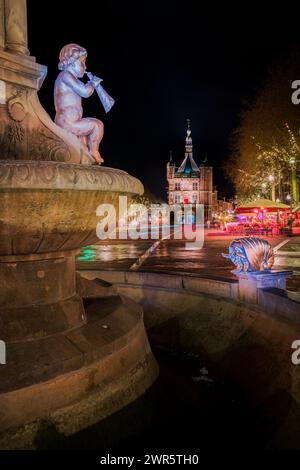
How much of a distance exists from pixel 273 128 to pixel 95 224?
100ft

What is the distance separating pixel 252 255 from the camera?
5.29 meters

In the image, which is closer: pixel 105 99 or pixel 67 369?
pixel 67 369

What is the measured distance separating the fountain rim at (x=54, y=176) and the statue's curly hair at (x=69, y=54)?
65.5 inches

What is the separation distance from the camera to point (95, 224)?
3.81 metres

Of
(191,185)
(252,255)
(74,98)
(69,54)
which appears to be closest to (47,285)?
(74,98)

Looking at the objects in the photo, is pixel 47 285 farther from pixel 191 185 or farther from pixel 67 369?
pixel 191 185

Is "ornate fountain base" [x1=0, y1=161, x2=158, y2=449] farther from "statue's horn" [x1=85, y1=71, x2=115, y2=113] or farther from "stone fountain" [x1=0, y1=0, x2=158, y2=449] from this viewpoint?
"statue's horn" [x1=85, y1=71, x2=115, y2=113]

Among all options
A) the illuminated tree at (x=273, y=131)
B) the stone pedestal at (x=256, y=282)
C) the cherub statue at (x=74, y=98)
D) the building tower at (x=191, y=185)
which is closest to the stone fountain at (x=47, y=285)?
the cherub statue at (x=74, y=98)

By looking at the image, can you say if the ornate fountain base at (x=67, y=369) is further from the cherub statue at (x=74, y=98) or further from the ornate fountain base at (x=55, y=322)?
the cherub statue at (x=74, y=98)

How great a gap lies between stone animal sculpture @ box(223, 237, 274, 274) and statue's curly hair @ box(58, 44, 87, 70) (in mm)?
3057

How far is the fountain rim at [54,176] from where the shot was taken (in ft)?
10.1

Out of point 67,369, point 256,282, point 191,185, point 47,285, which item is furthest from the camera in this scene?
point 191,185

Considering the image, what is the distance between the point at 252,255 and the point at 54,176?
3044 millimetres

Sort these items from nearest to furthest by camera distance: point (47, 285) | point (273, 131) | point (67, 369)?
point (67, 369) < point (47, 285) < point (273, 131)
